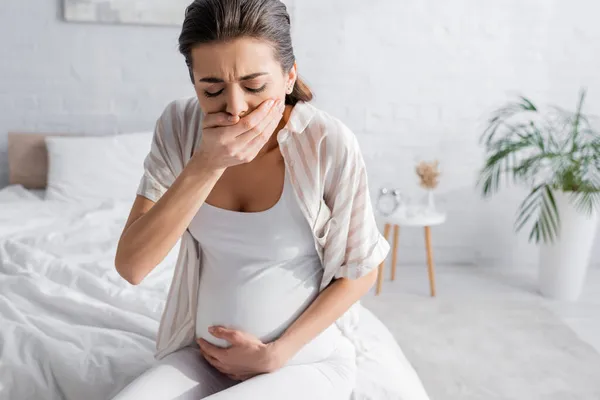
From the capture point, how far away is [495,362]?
254cm

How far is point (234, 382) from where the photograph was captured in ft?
4.40

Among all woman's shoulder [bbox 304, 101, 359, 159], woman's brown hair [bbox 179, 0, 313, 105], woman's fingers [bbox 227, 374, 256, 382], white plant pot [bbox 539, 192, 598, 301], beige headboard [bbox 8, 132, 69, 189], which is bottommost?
white plant pot [bbox 539, 192, 598, 301]

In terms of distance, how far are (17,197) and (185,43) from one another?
225 cm

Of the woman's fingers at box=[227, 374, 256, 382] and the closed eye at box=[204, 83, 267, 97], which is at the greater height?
the closed eye at box=[204, 83, 267, 97]

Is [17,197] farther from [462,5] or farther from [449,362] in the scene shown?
[462,5]

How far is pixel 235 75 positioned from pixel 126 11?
7.98ft

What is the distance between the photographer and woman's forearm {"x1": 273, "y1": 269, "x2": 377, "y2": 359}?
4.17 feet

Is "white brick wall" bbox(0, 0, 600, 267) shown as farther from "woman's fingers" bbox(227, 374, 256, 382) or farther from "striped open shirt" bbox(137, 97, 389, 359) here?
"woman's fingers" bbox(227, 374, 256, 382)

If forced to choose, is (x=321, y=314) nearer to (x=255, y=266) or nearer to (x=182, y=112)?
(x=255, y=266)

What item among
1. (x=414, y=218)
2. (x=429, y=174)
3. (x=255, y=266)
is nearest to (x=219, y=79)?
(x=255, y=266)

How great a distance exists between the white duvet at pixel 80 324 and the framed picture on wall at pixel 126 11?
1.28 m

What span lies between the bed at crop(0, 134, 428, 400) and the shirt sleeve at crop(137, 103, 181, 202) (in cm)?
46

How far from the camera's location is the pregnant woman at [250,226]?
1159mm

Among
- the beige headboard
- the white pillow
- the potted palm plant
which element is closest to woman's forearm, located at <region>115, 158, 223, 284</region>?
the white pillow
